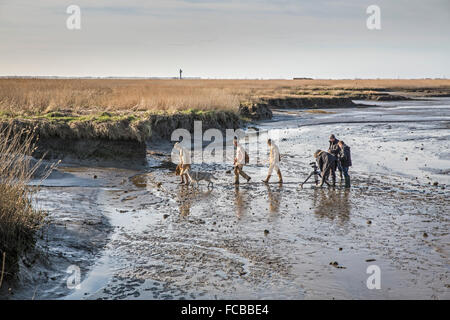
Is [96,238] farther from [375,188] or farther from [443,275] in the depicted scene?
[375,188]

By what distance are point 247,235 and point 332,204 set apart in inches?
148

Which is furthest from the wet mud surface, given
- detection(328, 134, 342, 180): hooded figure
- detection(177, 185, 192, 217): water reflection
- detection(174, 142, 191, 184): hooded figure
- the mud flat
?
the mud flat

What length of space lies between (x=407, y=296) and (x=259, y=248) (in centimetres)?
299

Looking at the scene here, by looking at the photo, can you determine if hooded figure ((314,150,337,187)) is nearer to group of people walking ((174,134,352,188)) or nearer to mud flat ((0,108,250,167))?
group of people walking ((174,134,352,188))

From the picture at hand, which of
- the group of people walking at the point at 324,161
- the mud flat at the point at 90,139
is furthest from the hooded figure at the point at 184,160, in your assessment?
the mud flat at the point at 90,139

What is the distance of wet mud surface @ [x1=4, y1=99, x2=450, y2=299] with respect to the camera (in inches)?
294

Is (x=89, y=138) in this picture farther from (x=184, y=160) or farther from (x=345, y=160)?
(x=345, y=160)

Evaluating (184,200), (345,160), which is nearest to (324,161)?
(345,160)

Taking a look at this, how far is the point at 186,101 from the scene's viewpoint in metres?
29.9

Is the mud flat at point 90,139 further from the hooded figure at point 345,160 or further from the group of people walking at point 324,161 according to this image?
the hooded figure at point 345,160

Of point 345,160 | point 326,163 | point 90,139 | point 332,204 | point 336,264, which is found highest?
point 90,139

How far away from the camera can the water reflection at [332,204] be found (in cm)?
1172

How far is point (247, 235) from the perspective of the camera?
397 inches
